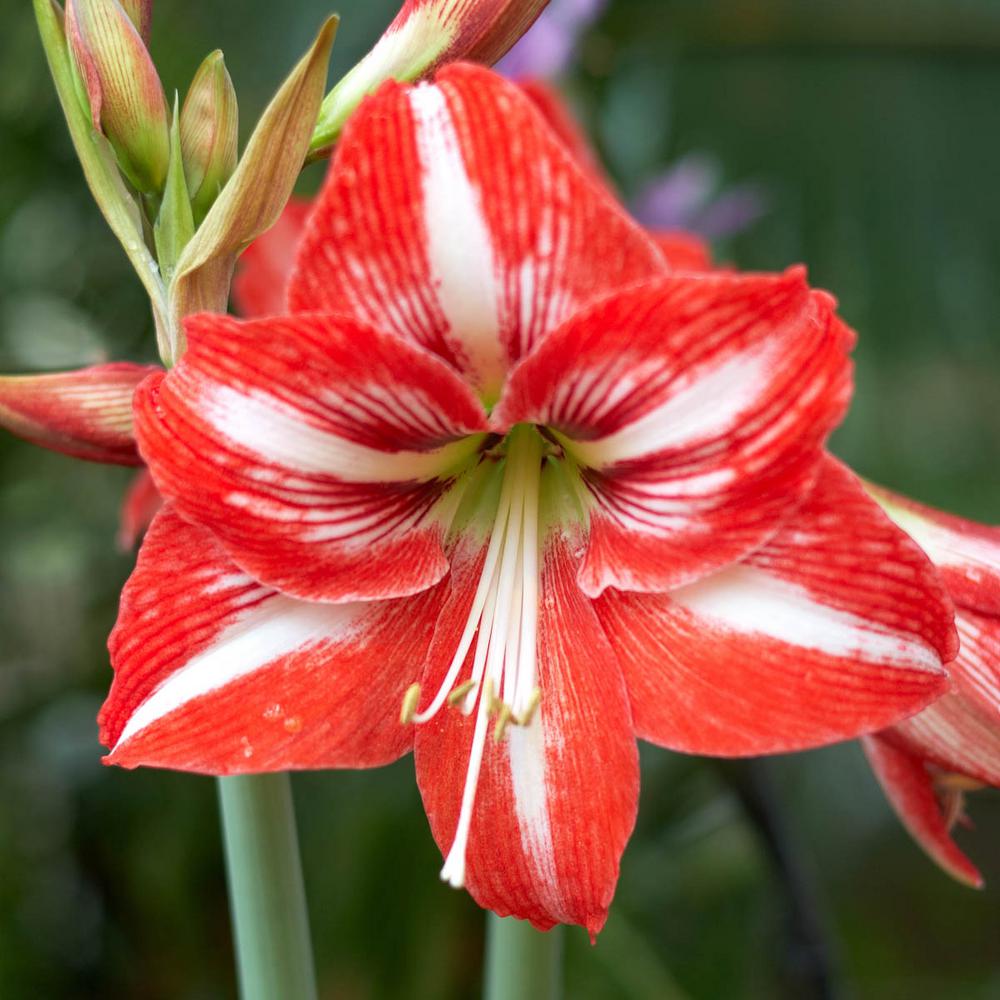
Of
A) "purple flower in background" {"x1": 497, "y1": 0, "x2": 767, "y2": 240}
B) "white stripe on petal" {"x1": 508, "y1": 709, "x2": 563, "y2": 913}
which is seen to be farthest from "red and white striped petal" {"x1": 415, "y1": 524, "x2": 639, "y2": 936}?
"purple flower in background" {"x1": 497, "y1": 0, "x2": 767, "y2": 240}

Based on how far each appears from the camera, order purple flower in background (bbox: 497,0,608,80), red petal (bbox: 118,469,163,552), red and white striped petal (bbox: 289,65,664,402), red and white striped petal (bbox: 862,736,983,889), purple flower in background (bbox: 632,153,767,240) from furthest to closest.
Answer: purple flower in background (bbox: 632,153,767,240)
purple flower in background (bbox: 497,0,608,80)
red petal (bbox: 118,469,163,552)
red and white striped petal (bbox: 862,736,983,889)
red and white striped petal (bbox: 289,65,664,402)

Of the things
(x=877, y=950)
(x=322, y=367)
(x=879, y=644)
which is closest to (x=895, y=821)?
(x=877, y=950)

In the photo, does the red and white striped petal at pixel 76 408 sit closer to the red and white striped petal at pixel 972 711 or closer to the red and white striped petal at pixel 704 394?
the red and white striped petal at pixel 704 394

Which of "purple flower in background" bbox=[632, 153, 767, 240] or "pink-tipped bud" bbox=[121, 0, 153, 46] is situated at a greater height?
"pink-tipped bud" bbox=[121, 0, 153, 46]

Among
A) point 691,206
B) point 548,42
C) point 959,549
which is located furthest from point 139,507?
point 691,206

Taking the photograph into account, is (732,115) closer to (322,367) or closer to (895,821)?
(895,821)

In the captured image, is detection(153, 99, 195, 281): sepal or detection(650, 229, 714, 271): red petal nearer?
detection(153, 99, 195, 281): sepal

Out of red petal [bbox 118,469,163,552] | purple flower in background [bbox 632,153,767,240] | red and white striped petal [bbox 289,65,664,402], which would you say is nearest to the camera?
red and white striped petal [bbox 289,65,664,402]

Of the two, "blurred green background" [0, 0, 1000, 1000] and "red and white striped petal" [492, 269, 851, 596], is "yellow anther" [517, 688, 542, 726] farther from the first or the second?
"blurred green background" [0, 0, 1000, 1000]
